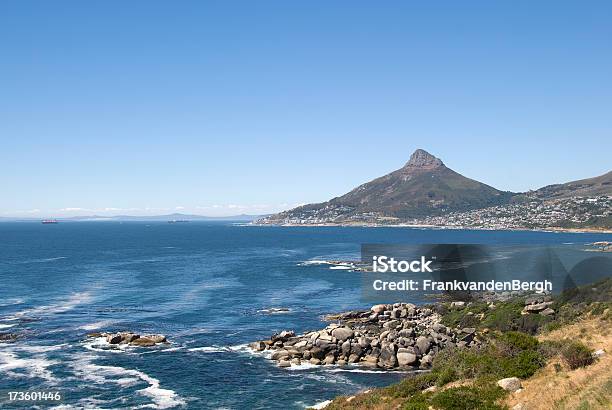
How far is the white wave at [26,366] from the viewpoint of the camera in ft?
142

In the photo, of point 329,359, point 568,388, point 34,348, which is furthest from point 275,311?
point 568,388

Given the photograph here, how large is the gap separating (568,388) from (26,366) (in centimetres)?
4178

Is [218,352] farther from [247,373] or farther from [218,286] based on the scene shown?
[218,286]

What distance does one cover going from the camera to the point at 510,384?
2580cm

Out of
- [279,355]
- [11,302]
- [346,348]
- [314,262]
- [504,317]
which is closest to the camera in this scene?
[279,355]

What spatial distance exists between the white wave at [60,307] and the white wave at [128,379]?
88.1 ft

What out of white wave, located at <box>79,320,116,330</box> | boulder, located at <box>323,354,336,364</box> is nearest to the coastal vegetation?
boulder, located at <box>323,354,336,364</box>

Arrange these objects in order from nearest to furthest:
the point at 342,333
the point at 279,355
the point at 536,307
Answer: the point at 279,355 < the point at 342,333 < the point at 536,307

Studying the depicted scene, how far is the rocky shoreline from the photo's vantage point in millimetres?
47062

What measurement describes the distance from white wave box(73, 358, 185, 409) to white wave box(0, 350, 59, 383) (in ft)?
7.40

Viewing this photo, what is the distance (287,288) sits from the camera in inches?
3693

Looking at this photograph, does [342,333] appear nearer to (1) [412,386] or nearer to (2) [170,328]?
(2) [170,328]

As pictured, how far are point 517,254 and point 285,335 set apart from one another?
9922cm

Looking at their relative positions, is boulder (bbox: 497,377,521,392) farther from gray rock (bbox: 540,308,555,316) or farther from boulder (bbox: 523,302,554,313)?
boulder (bbox: 523,302,554,313)
